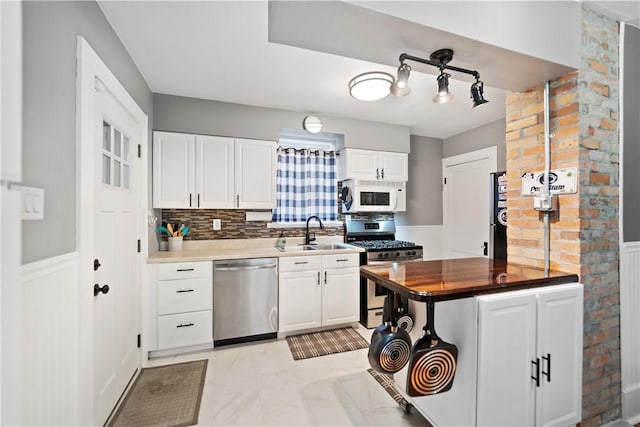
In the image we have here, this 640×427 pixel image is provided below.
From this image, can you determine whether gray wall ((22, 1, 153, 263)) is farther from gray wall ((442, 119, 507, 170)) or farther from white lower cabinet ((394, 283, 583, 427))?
gray wall ((442, 119, 507, 170))

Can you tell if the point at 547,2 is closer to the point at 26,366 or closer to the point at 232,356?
the point at 26,366

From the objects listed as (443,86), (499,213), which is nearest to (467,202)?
(499,213)

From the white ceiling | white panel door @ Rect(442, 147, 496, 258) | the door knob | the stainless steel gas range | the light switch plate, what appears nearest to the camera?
the light switch plate

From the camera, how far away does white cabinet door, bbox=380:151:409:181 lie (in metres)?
3.83

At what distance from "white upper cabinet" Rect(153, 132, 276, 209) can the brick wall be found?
98.2 inches

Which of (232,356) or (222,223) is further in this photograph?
(222,223)

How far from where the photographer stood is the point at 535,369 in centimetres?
145

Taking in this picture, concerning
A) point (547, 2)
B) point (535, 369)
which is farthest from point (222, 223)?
point (547, 2)

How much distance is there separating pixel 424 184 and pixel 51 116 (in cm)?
426

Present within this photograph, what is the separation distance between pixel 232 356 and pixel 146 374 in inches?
26.3

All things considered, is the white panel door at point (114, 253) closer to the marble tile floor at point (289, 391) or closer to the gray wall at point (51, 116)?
the gray wall at point (51, 116)

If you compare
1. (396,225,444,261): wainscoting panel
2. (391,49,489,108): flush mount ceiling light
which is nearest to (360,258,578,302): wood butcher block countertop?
(391,49,489,108): flush mount ceiling light

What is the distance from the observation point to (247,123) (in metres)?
3.23

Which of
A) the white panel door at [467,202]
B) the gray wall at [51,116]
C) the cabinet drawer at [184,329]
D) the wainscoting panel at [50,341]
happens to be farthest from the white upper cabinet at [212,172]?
the white panel door at [467,202]
